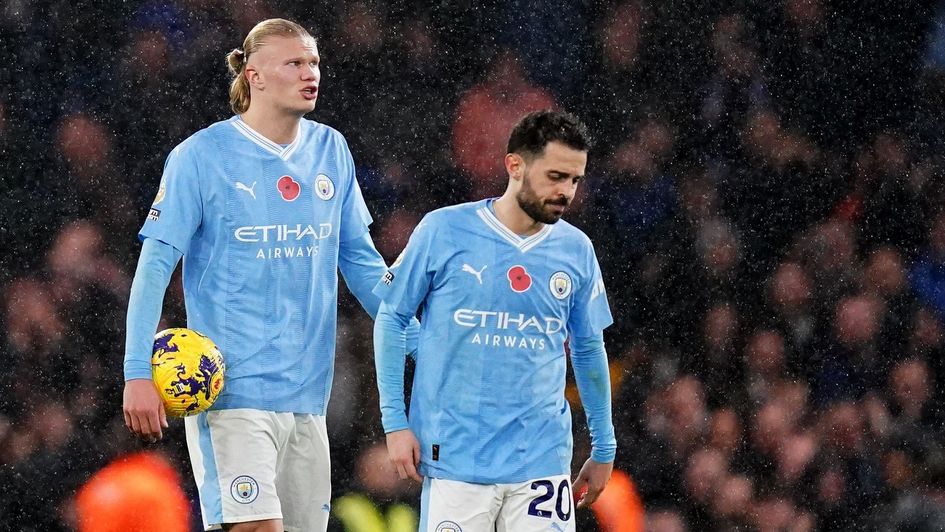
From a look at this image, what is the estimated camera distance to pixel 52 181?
4062 millimetres

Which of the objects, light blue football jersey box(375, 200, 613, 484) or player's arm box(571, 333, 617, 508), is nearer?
light blue football jersey box(375, 200, 613, 484)

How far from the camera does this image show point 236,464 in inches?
104

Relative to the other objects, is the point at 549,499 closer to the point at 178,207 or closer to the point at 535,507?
the point at 535,507

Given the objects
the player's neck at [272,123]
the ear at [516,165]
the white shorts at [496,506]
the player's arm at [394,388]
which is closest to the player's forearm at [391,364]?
the player's arm at [394,388]

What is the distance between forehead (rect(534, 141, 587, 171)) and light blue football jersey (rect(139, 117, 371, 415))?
1.78 ft

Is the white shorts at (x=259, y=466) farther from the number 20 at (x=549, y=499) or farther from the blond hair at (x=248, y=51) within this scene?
the blond hair at (x=248, y=51)

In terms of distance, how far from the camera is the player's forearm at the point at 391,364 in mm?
2584

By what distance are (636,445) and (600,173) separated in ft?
3.06

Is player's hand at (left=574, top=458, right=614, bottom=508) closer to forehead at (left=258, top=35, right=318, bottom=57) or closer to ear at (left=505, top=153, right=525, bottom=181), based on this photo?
ear at (left=505, top=153, right=525, bottom=181)

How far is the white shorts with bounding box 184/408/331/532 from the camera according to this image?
2.65 metres

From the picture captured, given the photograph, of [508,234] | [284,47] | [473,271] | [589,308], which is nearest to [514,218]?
[508,234]

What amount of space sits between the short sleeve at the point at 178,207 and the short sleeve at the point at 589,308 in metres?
0.81

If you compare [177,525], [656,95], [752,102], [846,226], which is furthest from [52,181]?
[846,226]

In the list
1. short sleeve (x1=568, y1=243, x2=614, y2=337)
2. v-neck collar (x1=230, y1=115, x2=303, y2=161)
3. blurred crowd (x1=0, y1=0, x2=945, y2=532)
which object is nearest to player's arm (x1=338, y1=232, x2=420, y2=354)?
v-neck collar (x1=230, y1=115, x2=303, y2=161)
